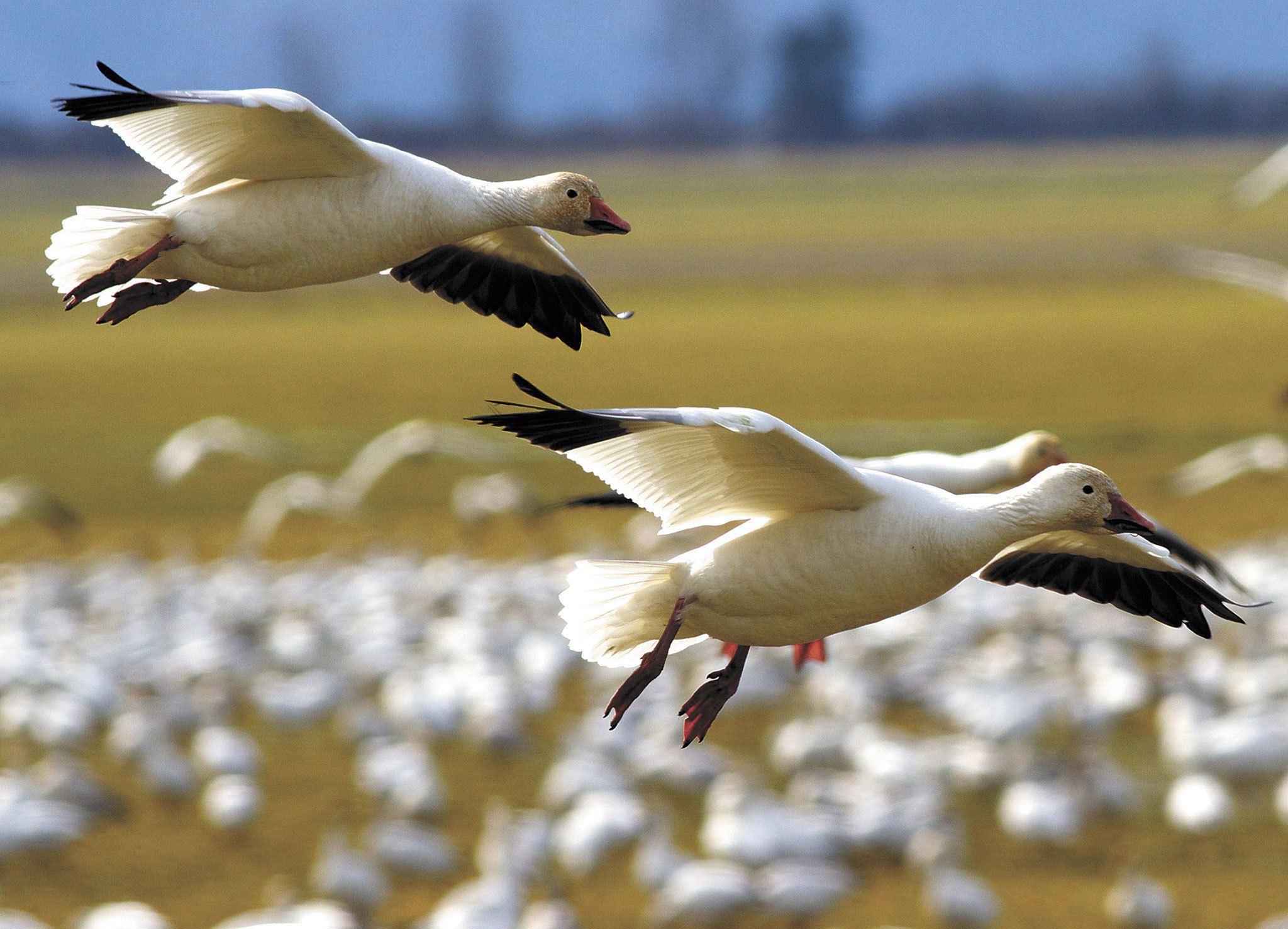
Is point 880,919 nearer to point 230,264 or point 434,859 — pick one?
point 434,859

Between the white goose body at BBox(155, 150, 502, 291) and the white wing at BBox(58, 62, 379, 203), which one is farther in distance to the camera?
the white goose body at BBox(155, 150, 502, 291)

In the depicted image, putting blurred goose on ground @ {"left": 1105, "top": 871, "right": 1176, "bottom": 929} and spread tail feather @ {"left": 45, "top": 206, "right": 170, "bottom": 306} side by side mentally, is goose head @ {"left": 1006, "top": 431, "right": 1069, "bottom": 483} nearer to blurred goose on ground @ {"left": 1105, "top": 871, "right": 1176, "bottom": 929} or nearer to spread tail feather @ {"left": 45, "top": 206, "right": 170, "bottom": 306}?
spread tail feather @ {"left": 45, "top": 206, "right": 170, "bottom": 306}

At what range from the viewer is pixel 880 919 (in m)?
12.9

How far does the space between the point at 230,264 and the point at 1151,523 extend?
2105 millimetres

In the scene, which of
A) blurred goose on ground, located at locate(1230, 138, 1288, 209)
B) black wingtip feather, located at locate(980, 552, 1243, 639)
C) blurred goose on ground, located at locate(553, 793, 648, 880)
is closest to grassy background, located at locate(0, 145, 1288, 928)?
blurred goose on ground, located at locate(553, 793, 648, 880)

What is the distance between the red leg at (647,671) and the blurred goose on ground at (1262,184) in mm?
5396

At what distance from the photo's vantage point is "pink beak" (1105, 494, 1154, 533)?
3.88 m

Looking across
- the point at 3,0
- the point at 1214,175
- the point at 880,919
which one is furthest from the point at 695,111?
the point at 880,919

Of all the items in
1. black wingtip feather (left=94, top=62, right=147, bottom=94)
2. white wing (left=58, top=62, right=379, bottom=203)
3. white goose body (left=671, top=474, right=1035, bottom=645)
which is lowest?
white goose body (left=671, top=474, right=1035, bottom=645)

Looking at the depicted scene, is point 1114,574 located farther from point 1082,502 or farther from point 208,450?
point 208,450

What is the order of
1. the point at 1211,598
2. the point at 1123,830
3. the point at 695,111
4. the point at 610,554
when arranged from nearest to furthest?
the point at 1211,598 → the point at 1123,830 → the point at 610,554 → the point at 695,111

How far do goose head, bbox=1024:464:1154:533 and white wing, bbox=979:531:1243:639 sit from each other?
0.36 meters

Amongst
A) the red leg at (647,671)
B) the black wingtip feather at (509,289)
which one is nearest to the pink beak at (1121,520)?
the red leg at (647,671)

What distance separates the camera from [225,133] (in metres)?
3.96
